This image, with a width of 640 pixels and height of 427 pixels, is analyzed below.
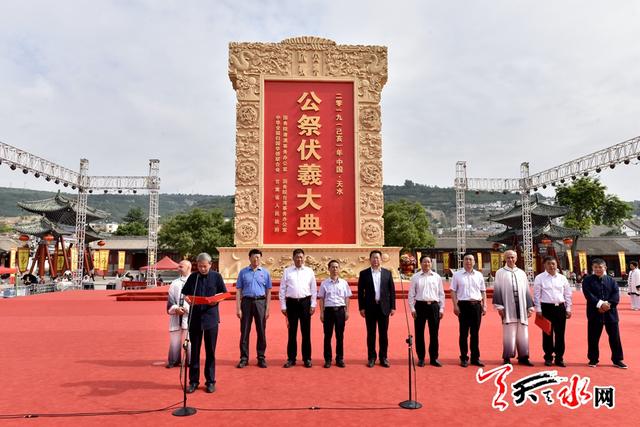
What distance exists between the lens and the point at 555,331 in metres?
4.08

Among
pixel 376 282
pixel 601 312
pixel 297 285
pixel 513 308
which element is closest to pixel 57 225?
pixel 297 285

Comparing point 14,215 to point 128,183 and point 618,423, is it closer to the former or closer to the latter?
point 128,183

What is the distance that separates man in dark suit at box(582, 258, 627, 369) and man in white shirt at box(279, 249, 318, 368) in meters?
2.67

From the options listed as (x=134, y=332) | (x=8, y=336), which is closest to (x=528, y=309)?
(x=134, y=332)

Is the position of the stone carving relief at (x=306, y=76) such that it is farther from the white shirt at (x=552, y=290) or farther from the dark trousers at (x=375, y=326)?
the dark trousers at (x=375, y=326)

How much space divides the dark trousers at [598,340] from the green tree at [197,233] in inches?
961

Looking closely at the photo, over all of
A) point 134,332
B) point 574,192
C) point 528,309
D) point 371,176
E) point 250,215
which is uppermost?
point 574,192

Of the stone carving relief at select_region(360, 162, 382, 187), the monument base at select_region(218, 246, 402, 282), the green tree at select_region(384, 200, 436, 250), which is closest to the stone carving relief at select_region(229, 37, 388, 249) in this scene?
the stone carving relief at select_region(360, 162, 382, 187)

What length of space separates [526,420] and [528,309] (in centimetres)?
165

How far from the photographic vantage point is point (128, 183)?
1723cm

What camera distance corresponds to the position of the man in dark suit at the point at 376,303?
3975 millimetres

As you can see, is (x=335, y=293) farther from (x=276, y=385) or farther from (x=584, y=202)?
(x=584, y=202)

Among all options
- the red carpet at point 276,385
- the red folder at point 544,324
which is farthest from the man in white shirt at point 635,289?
the red folder at point 544,324

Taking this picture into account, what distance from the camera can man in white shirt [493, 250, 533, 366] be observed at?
4043 mm
